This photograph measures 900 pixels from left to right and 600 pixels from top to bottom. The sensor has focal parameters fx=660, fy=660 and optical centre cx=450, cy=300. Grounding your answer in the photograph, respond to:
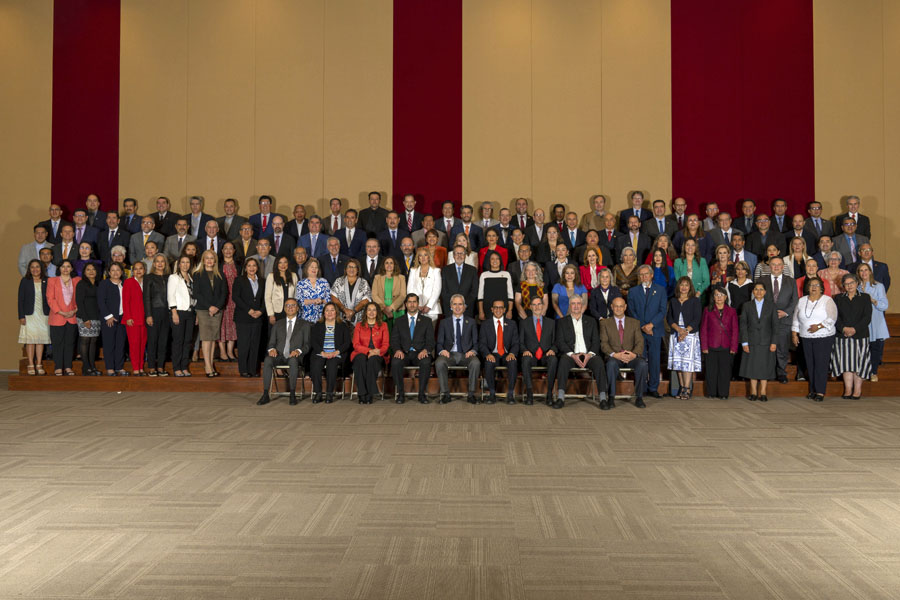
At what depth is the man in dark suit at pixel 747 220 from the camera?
9.89 metres

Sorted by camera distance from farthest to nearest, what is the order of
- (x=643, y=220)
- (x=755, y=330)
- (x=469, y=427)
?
(x=643, y=220), (x=755, y=330), (x=469, y=427)

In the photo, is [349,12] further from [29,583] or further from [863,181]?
[29,583]

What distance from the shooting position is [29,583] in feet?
9.02

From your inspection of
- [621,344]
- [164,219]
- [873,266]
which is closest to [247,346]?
[164,219]

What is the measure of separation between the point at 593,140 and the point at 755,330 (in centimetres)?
474

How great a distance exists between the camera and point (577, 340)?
297 inches

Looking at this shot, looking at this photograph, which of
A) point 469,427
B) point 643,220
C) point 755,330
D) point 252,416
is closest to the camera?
point 469,427

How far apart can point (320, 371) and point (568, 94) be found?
668cm

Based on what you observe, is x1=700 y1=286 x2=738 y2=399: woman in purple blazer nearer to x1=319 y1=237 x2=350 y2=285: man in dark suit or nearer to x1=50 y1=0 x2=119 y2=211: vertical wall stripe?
x1=319 y1=237 x2=350 y2=285: man in dark suit

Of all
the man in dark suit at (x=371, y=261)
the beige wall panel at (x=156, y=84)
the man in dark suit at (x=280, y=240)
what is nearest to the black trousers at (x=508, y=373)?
the man in dark suit at (x=371, y=261)

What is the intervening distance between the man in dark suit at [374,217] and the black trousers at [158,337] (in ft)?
10.0

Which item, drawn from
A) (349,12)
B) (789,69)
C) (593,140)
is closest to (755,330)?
(593,140)

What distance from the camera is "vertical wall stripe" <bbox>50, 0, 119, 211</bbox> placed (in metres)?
11.2

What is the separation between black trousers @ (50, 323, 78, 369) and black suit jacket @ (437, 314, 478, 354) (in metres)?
4.83
